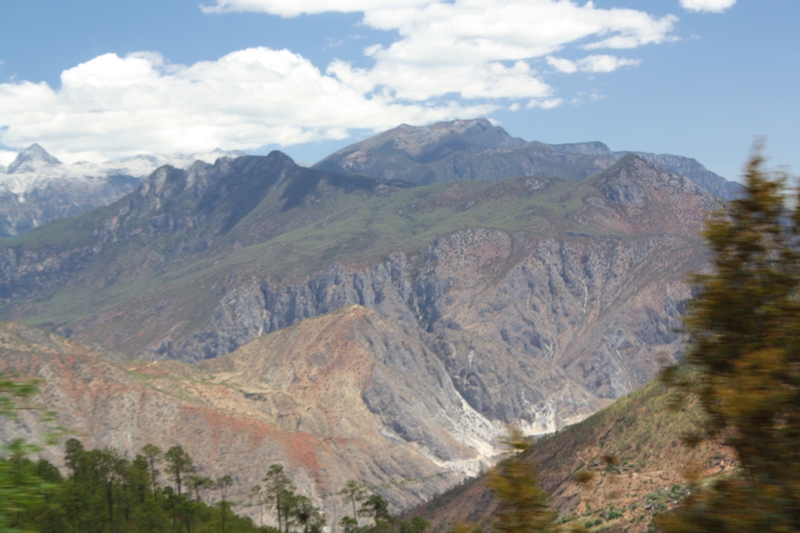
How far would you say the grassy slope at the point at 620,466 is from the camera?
5522 centimetres

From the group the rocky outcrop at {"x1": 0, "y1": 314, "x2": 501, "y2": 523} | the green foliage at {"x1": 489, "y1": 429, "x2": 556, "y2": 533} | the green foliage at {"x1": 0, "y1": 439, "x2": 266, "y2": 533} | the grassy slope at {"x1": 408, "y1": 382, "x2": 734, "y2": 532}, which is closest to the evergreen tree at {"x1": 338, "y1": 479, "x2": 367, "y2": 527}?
→ the grassy slope at {"x1": 408, "y1": 382, "x2": 734, "y2": 532}

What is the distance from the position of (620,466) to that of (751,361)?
200 feet

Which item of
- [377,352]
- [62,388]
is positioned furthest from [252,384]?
[62,388]

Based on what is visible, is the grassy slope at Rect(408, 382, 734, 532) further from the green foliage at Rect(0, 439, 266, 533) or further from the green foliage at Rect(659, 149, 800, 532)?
the green foliage at Rect(659, 149, 800, 532)

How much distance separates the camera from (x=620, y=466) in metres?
67.9

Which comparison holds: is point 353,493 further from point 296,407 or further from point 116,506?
point 296,407

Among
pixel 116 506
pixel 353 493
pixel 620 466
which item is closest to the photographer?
pixel 620 466

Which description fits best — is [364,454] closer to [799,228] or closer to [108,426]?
[108,426]

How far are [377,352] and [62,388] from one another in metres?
61.8

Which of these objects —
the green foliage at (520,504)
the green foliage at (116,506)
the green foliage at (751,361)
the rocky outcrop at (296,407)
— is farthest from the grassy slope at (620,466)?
the green foliage at (520,504)

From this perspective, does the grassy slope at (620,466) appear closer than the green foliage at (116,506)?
Yes

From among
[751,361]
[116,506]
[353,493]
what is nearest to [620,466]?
[353,493]

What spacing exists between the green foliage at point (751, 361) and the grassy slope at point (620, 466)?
37276mm

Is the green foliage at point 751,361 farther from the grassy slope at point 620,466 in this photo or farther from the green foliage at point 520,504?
the grassy slope at point 620,466
